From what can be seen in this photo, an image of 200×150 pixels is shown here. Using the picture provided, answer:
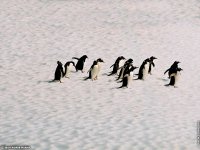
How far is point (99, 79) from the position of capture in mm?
17375

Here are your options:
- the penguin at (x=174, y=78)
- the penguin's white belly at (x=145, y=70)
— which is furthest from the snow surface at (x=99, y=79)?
the penguin at (x=174, y=78)

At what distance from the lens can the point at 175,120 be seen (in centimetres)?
1245

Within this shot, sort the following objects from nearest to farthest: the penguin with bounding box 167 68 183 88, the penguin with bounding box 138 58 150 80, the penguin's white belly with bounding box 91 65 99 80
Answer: the penguin with bounding box 167 68 183 88 < the penguin's white belly with bounding box 91 65 99 80 < the penguin with bounding box 138 58 150 80

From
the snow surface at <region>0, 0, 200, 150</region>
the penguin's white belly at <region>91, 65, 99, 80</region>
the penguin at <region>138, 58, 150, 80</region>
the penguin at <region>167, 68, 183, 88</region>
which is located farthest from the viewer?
the penguin at <region>138, 58, 150, 80</region>

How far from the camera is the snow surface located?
11.1m

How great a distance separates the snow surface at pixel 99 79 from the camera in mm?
11062

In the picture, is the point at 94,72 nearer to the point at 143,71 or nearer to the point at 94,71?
the point at 94,71

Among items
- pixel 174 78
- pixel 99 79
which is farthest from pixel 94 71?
pixel 174 78

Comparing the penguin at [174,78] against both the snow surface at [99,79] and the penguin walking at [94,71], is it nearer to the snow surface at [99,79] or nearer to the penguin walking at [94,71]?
the snow surface at [99,79]

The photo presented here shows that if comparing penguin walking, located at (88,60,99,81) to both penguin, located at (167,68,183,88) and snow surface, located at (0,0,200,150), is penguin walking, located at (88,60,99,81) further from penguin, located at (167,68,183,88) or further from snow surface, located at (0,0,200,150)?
penguin, located at (167,68,183,88)

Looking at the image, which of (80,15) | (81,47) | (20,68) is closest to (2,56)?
(20,68)

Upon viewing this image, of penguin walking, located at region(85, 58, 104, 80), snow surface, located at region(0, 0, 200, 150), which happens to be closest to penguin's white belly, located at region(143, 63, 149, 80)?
snow surface, located at region(0, 0, 200, 150)

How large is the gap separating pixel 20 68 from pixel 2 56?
2.58 metres

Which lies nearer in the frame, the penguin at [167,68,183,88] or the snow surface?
the snow surface
